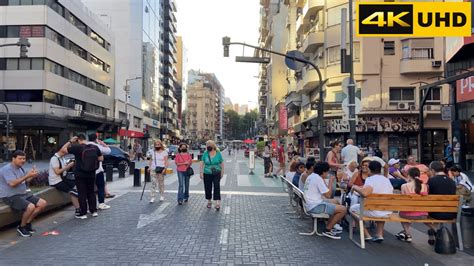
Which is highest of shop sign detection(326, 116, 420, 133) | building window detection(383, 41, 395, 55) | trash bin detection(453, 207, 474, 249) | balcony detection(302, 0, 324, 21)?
balcony detection(302, 0, 324, 21)

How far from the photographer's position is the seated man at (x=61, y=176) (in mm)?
9461

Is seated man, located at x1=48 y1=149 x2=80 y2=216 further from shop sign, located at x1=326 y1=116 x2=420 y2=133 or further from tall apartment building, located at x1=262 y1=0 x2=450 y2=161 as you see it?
shop sign, located at x1=326 y1=116 x2=420 y2=133

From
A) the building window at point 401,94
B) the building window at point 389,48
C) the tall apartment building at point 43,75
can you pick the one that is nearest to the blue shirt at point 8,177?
the building window at point 401,94

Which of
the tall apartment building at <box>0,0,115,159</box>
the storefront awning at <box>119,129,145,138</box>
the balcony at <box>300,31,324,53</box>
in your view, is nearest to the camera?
the balcony at <box>300,31,324,53</box>

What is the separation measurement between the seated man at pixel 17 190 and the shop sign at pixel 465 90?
15925 mm

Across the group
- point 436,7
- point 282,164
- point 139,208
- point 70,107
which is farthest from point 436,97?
point 70,107

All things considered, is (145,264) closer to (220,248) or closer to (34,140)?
(220,248)

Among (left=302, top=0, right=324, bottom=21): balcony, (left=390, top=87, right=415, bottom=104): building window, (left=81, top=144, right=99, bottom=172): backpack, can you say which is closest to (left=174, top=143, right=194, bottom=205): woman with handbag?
(left=81, top=144, right=99, bottom=172): backpack

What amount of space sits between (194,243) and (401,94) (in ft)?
92.1

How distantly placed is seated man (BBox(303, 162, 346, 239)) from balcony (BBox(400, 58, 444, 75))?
25.8 m

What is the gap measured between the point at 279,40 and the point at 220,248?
2659 inches

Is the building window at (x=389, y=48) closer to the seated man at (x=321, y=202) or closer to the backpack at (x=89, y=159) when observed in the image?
the seated man at (x=321, y=202)

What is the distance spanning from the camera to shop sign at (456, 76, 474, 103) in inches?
687

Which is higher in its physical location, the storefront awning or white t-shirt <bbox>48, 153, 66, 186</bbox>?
the storefront awning
